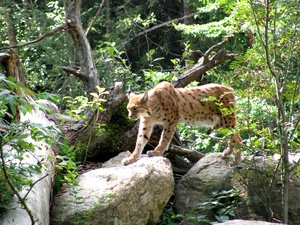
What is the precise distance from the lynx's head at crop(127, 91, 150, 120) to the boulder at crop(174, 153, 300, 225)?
3.77ft

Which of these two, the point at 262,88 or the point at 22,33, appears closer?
the point at 262,88

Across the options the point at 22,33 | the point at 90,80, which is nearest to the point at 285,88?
the point at 90,80

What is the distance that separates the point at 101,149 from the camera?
334 inches

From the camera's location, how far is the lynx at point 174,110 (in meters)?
8.37

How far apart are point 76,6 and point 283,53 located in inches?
164

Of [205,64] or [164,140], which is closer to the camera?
[164,140]

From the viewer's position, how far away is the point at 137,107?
834cm

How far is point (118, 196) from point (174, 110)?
2.33 meters

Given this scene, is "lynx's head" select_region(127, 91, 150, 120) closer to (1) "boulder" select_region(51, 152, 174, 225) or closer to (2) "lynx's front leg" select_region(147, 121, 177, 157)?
(2) "lynx's front leg" select_region(147, 121, 177, 157)

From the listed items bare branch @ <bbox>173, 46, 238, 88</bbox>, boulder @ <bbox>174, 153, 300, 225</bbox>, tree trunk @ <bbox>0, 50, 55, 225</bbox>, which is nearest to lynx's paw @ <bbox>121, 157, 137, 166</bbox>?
boulder @ <bbox>174, 153, 300, 225</bbox>

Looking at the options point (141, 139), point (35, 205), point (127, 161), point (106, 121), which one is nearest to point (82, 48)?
point (106, 121)

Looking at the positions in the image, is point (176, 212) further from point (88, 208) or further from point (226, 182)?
point (88, 208)

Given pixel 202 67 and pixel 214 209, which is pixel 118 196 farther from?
pixel 202 67

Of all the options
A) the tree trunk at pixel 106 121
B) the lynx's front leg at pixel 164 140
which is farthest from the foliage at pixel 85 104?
the lynx's front leg at pixel 164 140
